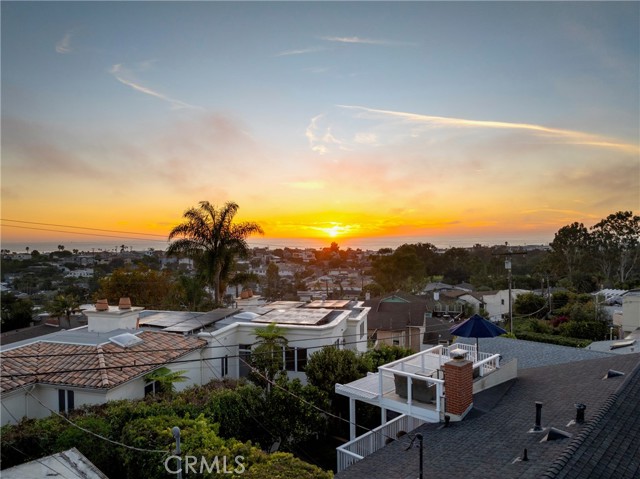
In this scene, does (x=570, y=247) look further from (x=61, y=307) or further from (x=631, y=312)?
(x=61, y=307)

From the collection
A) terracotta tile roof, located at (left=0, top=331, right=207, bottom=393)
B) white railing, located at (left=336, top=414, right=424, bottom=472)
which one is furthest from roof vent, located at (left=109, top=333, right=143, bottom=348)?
white railing, located at (left=336, top=414, right=424, bottom=472)

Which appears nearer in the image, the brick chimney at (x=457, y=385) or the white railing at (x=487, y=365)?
the brick chimney at (x=457, y=385)

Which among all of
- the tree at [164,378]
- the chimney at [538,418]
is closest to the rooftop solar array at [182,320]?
the tree at [164,378]

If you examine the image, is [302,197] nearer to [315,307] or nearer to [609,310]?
[315,307]

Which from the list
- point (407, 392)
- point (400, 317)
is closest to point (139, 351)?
point (407, 392)

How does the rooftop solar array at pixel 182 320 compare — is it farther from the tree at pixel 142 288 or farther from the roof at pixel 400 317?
the roof at pixel 400 317

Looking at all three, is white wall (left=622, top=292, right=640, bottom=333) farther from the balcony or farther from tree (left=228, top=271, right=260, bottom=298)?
tree (left=228, top=271, right=260, bottom=298)

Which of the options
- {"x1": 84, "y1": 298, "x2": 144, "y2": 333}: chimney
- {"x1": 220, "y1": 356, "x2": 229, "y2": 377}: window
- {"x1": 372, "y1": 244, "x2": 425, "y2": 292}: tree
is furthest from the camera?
{"x1": 372, "y1": 244, "x2": 425, "y2": 292}: tree
